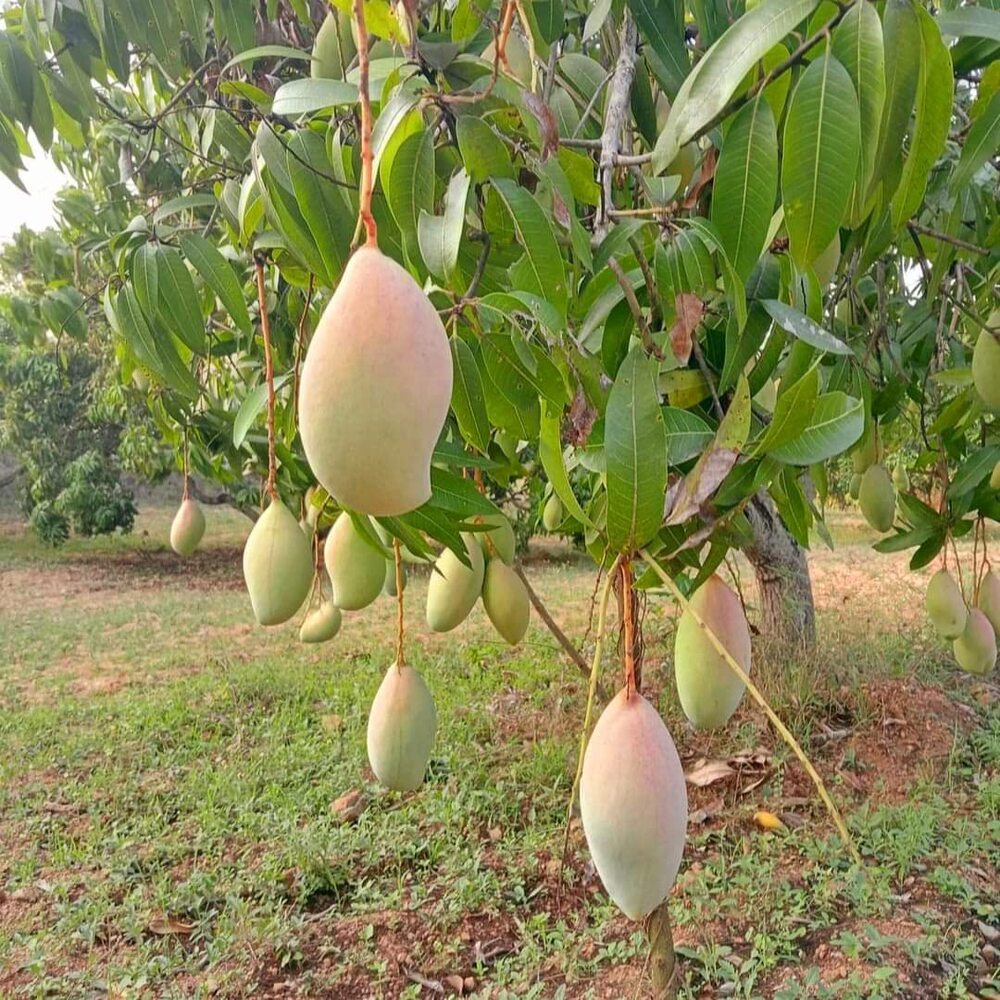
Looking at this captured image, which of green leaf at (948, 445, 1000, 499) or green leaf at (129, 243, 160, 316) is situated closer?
green leaf at (129, 243, 160, 316)

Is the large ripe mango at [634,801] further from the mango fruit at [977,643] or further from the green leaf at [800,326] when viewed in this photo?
the mango fruit at [977,643]

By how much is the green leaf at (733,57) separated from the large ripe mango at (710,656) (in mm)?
449

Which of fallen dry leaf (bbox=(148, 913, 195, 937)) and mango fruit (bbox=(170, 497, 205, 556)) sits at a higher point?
mango fruit (bbox=(170, 497, 205, 556))

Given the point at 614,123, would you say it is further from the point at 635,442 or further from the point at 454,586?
the point at 454,586

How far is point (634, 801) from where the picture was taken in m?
0.64

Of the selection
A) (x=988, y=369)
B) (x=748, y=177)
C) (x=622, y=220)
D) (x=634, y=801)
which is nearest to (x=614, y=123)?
(x=622, y=220)

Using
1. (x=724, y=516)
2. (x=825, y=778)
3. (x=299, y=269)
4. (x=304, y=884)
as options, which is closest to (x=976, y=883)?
(x=825, y=778)

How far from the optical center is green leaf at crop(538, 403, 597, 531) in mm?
621

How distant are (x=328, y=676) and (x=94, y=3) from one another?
3.27m

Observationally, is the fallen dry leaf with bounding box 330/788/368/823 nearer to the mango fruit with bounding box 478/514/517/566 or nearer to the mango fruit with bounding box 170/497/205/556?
the mango fruit with bounding box 170/497/205/556

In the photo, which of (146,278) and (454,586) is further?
(454,586)

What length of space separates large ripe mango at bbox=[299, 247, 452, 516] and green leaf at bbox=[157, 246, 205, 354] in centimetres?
63

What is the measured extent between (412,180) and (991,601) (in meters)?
1.71

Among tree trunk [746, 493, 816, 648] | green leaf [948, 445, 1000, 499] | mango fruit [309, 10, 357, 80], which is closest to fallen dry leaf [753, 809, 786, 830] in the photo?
tree trunk [746, 493, 816, 648]
